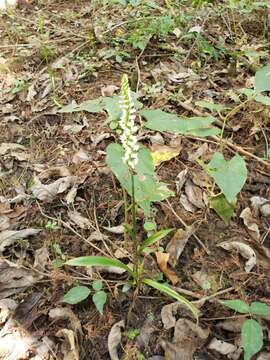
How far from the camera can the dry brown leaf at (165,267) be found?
70.6 inches

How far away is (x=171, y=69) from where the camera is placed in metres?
2.89

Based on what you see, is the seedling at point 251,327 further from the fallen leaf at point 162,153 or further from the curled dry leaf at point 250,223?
the fallen leaf at point 162,153

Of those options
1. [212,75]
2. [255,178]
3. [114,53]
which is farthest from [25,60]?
[255,178]

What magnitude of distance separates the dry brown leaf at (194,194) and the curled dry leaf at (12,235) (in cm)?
75

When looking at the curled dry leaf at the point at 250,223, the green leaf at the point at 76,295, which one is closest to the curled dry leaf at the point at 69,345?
the green leaf at the point at 76,295

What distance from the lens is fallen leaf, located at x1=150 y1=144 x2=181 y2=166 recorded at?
223 cm

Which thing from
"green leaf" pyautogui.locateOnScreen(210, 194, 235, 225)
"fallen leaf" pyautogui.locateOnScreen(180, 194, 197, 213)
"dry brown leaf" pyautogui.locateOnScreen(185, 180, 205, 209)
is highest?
"green leaf" pyautogui.locateOnScreen(210, 194, 235, 225)

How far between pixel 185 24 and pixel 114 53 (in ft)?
2.08

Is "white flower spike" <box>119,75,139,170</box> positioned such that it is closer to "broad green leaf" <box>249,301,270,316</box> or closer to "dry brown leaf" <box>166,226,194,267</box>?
"dry brown leaf" <box>166,226,194,267</box>

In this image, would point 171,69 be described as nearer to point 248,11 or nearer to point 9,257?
point 248,11

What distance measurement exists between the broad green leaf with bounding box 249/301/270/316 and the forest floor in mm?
120

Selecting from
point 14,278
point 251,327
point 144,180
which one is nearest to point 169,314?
point 251,327

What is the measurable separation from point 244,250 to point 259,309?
34 cm

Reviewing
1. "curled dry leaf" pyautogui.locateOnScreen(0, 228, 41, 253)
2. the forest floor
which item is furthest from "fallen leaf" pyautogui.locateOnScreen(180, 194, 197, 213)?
"curled dry leaf" pyautogui.locateOnScreen(0, 228, 41, 253)
